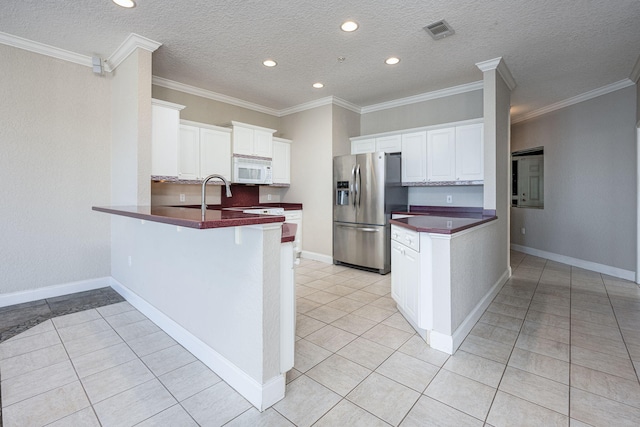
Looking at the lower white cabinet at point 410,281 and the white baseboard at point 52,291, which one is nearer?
the lower white cabinet at point 410,281

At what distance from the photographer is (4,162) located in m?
3.07

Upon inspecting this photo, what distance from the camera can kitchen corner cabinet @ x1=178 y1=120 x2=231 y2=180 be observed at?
4186mm

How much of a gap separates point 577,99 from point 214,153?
584 cm

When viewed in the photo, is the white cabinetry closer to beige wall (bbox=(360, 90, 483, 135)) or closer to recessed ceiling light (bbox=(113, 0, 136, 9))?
beige wall (bbox=(360, 90, 483, 135))

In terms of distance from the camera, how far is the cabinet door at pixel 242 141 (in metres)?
4.77

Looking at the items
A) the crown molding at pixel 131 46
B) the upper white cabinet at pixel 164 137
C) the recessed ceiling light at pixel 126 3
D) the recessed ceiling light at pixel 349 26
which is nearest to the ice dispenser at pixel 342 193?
the recessed ceiling light at pixel 349 26

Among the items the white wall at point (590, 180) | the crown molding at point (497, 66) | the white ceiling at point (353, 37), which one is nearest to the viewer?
the white ceiling at point (353, 37)

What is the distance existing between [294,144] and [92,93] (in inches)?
119

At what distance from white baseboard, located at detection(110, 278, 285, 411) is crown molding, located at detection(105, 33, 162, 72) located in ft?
8.64

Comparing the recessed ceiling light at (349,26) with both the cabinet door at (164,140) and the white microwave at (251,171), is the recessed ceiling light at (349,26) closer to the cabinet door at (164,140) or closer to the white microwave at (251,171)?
the cabinet door at (164,140)

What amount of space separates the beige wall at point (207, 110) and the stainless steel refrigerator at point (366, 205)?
1753mm

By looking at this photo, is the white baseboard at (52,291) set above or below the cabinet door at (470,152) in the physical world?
below

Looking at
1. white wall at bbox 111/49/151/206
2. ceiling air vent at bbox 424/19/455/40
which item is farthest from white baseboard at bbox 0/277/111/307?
ceiling air vent at bbox 424/19/455/40

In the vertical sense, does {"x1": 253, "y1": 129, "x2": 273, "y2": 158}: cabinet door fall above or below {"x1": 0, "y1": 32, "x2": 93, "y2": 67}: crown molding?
below
